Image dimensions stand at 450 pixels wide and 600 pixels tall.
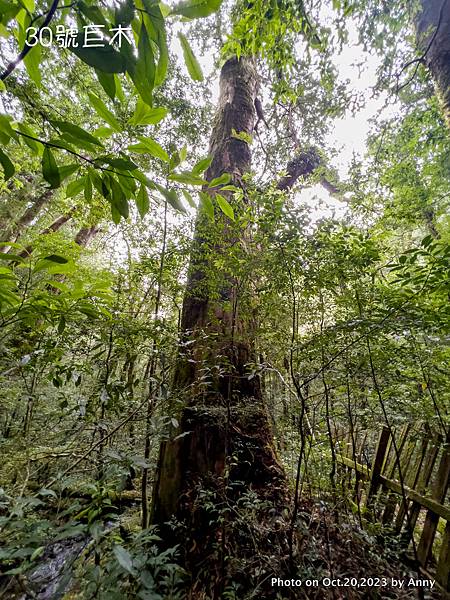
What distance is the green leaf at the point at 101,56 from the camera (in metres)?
0.39

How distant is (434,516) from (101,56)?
3.52 metres

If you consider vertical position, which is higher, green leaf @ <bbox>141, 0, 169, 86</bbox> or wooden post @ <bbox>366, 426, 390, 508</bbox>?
green leaf @ <bbox>141, 0, 169, 86</bbox>

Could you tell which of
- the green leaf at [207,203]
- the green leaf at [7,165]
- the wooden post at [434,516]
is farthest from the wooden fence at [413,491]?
the green leaf at [7,165]

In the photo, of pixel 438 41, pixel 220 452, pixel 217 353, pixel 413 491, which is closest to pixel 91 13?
pixel 217 353

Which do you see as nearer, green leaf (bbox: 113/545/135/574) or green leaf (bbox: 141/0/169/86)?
green leaf (bbox: 141/0/169/86)

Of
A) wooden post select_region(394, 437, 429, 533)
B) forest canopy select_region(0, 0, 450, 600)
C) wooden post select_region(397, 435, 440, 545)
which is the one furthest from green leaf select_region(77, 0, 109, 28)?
wooden post select_region(397, 435, 440, 545)

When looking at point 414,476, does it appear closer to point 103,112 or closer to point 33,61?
point 103,112

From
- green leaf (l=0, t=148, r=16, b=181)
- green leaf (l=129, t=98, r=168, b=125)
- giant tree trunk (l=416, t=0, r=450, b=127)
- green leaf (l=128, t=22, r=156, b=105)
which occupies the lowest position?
green leaf (l=0, t=148, r=16, b=181)

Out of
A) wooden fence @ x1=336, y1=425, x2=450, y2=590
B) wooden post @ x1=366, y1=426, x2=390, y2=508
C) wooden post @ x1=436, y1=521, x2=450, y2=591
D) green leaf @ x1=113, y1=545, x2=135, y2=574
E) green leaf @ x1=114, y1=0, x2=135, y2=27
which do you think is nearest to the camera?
green leaf @ x1=114, y1=0, x2=135, y2=27

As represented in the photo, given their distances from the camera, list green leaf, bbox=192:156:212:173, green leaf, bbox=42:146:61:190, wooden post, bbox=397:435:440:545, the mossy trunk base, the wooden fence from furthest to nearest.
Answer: wooden post, bbox=397:435:440:545, the wooden fence, the mossy trunk base, green leaf, bbox=192:156:212:173, green leaf, bbox=42:146:61:190

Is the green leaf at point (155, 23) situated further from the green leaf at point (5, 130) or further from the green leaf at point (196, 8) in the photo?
the green leaf at point (5, 130)

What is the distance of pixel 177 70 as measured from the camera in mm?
4309

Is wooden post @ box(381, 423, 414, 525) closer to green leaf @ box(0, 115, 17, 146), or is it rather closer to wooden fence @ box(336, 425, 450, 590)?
wooden fence @ box(336, 425, 450, 590)

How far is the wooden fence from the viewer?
2203 mm
